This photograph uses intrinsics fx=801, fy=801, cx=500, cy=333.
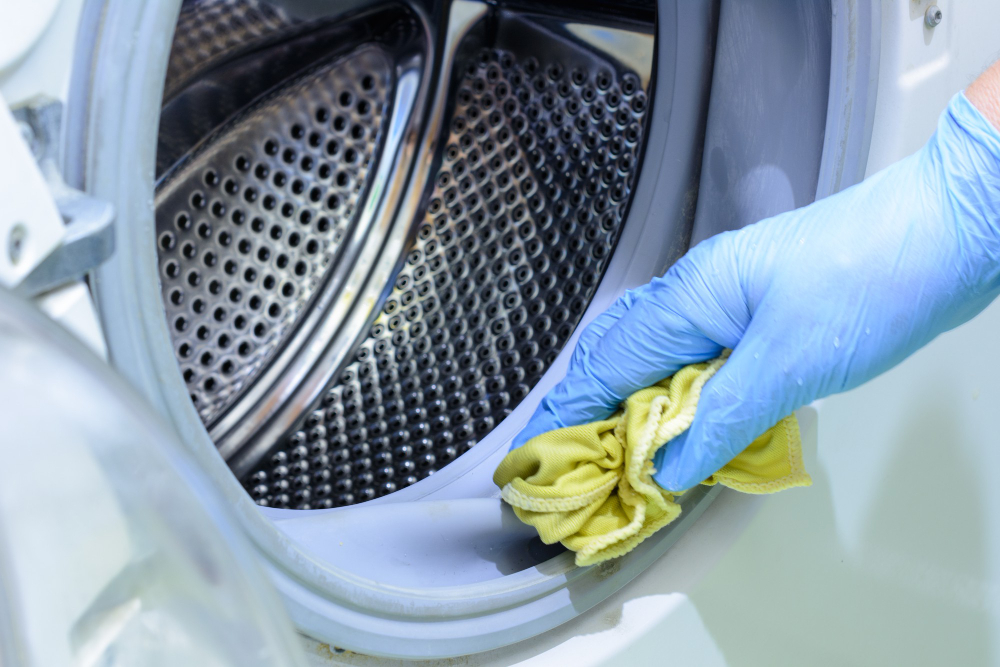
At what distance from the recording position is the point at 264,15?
2.72 ft

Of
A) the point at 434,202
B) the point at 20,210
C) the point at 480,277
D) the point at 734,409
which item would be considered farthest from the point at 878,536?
the point at 20,210

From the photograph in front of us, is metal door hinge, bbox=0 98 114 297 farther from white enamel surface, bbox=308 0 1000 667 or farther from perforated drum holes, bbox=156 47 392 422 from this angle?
perforated drum holes, bbox=156 47 392 422

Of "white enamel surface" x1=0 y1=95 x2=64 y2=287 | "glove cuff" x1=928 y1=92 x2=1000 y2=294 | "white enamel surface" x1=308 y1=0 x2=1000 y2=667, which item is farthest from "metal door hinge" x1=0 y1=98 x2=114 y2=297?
"glove cuff" x1=928 y1=92 x2=1000 y2=294

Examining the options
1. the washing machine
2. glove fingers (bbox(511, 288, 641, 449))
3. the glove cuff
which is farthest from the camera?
glove fingers (bbox(511, 288, 641, 449))

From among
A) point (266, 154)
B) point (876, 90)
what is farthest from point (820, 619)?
point (266, 154)

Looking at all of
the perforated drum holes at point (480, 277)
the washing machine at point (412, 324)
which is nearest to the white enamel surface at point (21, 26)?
the washing machine at point (412, 324)

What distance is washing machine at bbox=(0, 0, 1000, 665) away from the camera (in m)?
0.26

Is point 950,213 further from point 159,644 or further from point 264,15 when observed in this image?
point 264,15

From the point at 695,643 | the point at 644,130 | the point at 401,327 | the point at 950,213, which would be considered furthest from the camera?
the point at 401,327

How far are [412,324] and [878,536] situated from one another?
0.53m

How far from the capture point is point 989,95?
Result: 498 millimetres

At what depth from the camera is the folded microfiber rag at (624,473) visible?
1.85 ft

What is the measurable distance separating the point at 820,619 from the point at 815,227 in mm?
366

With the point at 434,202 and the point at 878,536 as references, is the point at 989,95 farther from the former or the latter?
the point at 434,202
